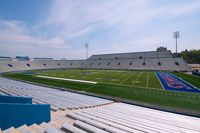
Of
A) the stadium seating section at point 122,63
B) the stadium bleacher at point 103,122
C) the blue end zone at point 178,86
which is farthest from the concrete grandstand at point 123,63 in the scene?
the stadium bleacher at point 103,122

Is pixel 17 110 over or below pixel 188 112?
over

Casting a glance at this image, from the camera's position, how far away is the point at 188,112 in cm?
1267

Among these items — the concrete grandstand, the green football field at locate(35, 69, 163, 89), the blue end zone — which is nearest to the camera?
the blue end zone

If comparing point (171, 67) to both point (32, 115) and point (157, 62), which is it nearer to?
point (157, 62)

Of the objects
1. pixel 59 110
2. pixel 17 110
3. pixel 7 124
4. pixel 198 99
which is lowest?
pixel 198 99

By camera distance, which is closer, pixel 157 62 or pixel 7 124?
pixel 7 124

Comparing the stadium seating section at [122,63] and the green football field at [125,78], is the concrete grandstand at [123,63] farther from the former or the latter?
the green football field at [125,78]

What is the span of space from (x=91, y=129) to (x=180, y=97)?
54.4 ft

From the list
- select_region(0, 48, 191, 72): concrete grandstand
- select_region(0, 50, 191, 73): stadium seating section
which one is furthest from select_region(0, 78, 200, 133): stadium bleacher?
select_region(0, 50, 191, 73): stadium seating section

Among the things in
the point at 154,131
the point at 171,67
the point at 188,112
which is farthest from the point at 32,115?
the point at 171,67

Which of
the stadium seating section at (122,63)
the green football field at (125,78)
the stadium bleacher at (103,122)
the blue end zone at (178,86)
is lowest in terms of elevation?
the blue end zone at (178,86)

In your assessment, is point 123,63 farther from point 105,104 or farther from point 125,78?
point 105,104

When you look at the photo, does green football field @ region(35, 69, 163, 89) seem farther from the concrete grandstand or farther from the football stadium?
the concrete grandstand

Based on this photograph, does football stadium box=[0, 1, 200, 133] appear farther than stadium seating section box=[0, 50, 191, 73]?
No
